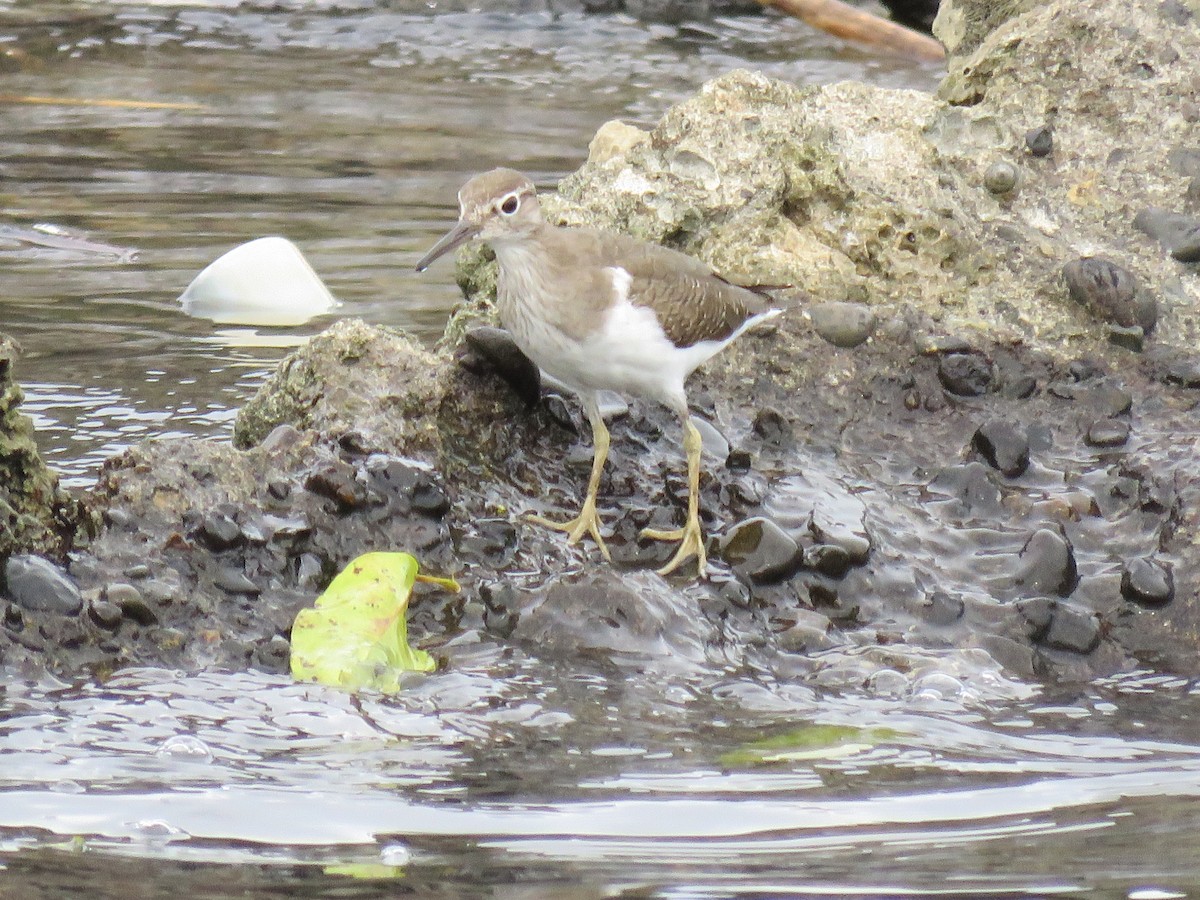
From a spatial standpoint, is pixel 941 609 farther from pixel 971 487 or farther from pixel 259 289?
pixel 259 289

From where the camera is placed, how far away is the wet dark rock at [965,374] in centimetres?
532

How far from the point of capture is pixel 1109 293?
543cm

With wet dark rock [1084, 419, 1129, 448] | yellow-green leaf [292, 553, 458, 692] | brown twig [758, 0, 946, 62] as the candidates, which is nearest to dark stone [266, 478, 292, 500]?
yellow-green leaf [292, 553, 458, 692]

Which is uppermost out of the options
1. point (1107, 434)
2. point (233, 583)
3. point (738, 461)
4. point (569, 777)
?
point (1107, 434)

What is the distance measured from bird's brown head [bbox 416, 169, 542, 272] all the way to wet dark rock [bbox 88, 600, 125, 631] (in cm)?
145

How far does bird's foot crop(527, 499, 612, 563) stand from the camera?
471 centimetres

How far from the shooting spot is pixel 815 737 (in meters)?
3.91

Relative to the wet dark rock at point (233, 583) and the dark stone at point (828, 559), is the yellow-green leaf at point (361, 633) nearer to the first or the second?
the wet dark rock at point (233, 583)

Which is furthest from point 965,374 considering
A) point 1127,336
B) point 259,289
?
point 259,289

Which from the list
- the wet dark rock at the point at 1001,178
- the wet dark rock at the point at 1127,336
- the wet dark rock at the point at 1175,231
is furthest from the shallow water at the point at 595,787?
the wet dark rock at the point at 1001,178

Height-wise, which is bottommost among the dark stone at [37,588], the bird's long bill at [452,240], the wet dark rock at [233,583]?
the wet dark rock at [233,583]

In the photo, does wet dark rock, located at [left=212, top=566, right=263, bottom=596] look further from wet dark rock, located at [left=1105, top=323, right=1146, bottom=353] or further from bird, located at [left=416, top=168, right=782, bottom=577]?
wet dark rock, located at [left=1105, top=323, right=1146, bottom=353]

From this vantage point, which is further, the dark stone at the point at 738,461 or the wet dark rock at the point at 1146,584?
the dark stone at the point at 738,461

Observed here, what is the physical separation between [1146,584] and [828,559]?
818 millimetres
